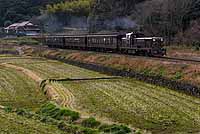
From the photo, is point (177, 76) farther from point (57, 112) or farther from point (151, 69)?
point (57, 112)

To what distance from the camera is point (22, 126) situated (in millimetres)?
18156

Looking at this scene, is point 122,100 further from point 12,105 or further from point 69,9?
point 69,9

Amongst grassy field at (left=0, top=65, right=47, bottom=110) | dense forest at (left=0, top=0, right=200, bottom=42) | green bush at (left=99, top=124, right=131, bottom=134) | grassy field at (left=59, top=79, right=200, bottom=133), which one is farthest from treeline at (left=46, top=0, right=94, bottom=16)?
green bush at (left=99, top=124, right=131, bottom=134)

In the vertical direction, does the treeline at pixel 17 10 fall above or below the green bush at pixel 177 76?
above

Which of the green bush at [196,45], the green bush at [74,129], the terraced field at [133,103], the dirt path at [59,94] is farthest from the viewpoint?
the green bush at [196,45]

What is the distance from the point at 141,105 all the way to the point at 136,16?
48.3 m

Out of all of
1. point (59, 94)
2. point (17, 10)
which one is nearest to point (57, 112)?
point (59, 94)

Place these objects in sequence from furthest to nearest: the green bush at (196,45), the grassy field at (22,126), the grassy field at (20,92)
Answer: the green bush at (196,45)
the grassy field at (20,92)
the grassy field at (22,126)

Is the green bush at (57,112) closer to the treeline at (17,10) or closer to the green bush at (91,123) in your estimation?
the green bush at (91,123)

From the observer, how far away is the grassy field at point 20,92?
25.7 meters

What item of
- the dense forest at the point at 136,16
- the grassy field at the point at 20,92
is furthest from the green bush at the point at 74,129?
the dense forest at the point at 136,16

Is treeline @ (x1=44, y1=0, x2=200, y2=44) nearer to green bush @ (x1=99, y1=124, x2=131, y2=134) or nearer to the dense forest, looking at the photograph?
the dense forest

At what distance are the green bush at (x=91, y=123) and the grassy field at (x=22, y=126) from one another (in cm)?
144

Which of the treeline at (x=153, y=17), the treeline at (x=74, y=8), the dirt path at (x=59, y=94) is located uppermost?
the treeline at (x=74, y=8)
